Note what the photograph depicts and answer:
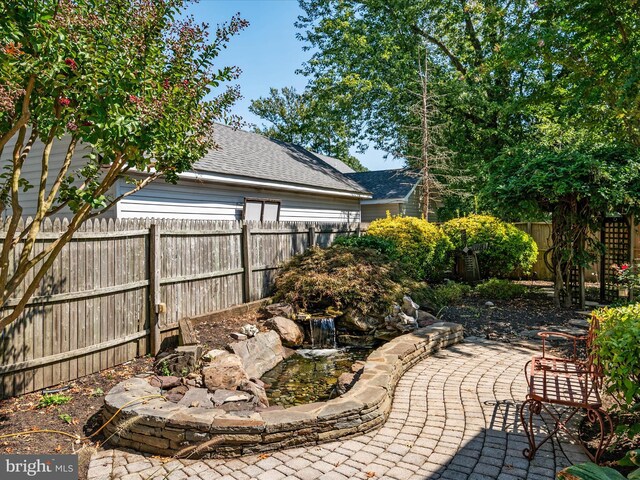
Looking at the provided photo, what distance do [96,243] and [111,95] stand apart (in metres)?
2.83

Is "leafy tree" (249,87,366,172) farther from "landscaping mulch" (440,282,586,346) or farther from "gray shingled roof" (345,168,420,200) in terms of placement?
"landscaping mulch" (440,282,586,346)

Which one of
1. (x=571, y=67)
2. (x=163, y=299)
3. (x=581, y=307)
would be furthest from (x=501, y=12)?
(x=163, y=299)

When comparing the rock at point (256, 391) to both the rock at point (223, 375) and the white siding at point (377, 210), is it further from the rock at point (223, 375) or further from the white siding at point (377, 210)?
the white siding at point (377, 210)

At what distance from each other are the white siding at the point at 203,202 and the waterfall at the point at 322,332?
394cm

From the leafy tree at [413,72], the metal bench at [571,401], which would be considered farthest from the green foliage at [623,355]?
the leafy tree at [413,72]

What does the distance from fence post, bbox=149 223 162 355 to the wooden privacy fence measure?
0.01 metres

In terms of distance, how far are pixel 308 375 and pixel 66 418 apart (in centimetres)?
310

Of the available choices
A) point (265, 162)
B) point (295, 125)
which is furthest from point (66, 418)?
point (295, 125)

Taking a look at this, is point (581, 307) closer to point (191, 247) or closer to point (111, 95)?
point (191, 247)

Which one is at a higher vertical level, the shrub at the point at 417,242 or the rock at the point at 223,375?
the shrub at the point at 417,242

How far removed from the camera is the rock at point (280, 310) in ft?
25.2

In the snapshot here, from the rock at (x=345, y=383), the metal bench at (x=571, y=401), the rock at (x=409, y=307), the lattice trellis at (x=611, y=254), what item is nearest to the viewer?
the metal bench at (x=571, y=401)

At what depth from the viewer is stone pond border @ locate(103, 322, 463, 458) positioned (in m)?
3.45

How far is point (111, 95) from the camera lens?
2.92 meters
